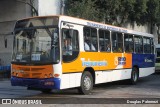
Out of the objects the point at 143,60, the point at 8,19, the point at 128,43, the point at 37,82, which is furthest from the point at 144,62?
the point at 8,19

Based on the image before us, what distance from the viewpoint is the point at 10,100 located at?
Result: 12.5m

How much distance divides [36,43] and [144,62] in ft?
28.7

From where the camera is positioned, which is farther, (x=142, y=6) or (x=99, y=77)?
(x=142, y=6)

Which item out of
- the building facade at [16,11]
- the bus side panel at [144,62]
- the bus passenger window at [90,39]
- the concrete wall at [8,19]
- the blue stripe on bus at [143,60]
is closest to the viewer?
the bus passenger window at [90,39]

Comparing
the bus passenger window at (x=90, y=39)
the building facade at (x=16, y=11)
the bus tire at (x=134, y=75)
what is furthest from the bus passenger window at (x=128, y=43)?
the building facade at (x=16, y=11)

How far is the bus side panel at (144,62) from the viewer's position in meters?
18.9

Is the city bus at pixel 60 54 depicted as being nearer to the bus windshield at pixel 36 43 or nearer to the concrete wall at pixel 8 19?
the bus windshield at pixel 36 43

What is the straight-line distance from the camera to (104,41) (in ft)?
51.2

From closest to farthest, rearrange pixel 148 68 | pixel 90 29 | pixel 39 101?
pixel 39 101 → pixel 90 29 → pixel 148 68

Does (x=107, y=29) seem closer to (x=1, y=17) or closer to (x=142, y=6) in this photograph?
(x=1, y=17)

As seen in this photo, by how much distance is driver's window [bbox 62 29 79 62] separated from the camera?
42.0 feet

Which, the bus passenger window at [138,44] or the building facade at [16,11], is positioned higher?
the building facade at [16,11]

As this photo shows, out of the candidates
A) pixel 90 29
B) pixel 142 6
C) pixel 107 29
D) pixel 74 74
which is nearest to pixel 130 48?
pixel 107 29

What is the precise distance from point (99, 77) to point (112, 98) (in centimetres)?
236
